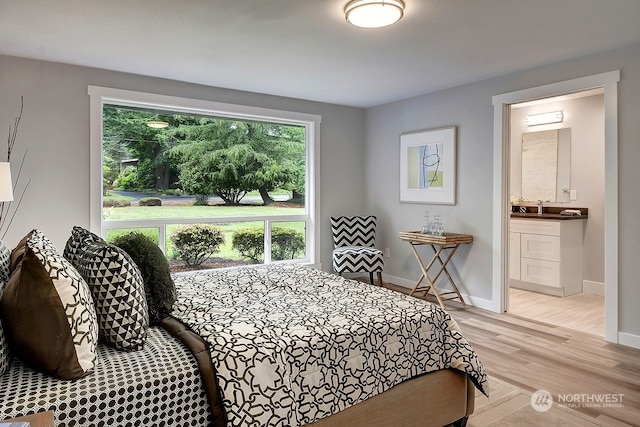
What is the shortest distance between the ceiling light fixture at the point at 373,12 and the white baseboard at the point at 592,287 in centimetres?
430

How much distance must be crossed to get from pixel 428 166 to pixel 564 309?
2095 mm

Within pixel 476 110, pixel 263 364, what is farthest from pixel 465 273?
pixel 263 364

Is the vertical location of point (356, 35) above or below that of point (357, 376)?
above

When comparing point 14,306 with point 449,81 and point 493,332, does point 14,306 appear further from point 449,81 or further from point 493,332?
point 449,81

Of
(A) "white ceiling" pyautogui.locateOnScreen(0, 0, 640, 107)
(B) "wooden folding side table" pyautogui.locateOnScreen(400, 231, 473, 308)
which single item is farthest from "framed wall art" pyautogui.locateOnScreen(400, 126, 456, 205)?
(A) "white ceiling" pyautogui.locateOnScreen(0, 0, 640, 107)

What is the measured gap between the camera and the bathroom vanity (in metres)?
4.95

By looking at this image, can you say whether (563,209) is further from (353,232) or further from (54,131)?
(54,131)

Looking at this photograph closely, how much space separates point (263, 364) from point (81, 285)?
707mm

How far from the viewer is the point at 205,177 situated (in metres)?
4.74

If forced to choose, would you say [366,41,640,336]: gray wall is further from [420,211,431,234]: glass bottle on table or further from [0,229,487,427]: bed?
[0,229,487,427]: bed

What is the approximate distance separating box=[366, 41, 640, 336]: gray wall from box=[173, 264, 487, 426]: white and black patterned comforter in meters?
2.13

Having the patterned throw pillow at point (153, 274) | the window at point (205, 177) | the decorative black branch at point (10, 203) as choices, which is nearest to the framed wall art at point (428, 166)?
the window at point (205, 177)

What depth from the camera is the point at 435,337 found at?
2.08m

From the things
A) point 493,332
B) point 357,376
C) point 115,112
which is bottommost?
point 493,332
